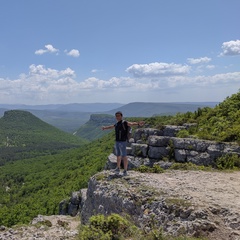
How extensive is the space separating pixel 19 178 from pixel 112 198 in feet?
405

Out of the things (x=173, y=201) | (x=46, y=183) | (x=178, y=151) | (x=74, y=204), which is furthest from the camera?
(x=46, y=183)

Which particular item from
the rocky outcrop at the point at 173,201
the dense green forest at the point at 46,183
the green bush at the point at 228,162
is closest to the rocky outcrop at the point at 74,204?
the rocky outcrop at the point at 173,201

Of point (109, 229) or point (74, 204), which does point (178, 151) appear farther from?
point (74, 204)

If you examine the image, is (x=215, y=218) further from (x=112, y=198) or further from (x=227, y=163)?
(x=227, y=163)

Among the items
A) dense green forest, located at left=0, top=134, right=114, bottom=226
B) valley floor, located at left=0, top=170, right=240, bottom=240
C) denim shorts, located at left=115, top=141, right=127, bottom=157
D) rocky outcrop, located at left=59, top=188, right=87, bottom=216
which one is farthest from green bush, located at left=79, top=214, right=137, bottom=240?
dense green forest, located at left=0, top=134, right=114, bottom=226

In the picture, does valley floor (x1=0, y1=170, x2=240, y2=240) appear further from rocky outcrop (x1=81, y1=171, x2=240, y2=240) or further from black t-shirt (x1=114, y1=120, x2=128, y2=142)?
black t-shirt (x1=114, y1=120, x2=128, y2=142)

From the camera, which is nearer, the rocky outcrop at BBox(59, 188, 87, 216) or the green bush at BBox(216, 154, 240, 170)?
the green bush at BBox(216, 154, 240, 170)

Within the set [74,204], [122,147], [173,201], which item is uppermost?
[122,147]

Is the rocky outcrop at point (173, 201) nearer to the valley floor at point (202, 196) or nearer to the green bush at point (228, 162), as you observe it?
the valley floor at point (202, 196)

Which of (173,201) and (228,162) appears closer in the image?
(173,201)

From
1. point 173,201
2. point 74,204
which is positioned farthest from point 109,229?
point 74,204

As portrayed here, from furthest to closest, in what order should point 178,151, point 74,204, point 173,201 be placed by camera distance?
1. point 74,204
2. point 178,151
3. point 173,201

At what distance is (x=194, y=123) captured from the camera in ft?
102

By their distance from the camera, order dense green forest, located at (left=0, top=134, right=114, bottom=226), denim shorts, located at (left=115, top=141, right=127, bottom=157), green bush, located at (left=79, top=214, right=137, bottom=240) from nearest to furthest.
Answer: green bush, located at (left=79, top=214, right=137, bottom=240)
denim shorts, located at (left=115, top=141, right=127, bottom=157)
dense green forest, located at (left=0, top=134, right=114, bottom=226)
